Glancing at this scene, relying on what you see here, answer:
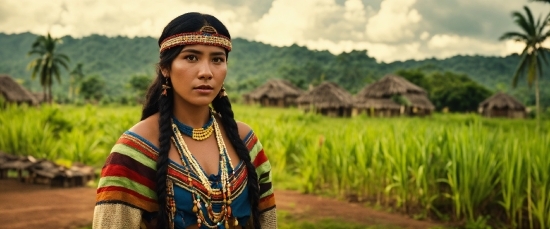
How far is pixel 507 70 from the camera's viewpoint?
60.5m

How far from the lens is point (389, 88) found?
1205 inches

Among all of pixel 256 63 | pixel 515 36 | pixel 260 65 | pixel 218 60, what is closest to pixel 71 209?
pixel 218 60

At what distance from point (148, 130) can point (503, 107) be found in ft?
123

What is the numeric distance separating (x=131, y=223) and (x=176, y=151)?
0.26 meters

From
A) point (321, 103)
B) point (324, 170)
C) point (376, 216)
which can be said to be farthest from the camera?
point (321, 103)

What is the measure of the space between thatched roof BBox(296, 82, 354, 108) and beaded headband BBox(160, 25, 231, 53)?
2781 cm

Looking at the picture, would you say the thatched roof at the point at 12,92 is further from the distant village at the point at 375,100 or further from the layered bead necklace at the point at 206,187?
the layered bead necklace at the point at 206,187

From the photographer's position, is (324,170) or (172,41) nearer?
(172,41)

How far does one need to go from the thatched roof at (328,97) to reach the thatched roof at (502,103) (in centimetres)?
1170

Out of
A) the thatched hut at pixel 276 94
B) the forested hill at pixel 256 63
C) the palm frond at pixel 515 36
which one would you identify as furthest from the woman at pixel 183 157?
the forested hill at pixel 256 63

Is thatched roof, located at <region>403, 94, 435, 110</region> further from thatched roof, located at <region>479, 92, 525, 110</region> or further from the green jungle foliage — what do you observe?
the green jungle foliage

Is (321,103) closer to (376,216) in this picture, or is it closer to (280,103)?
(280,103)

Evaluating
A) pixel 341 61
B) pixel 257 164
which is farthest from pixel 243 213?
pixel 341 61

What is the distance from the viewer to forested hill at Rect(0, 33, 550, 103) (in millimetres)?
56375
